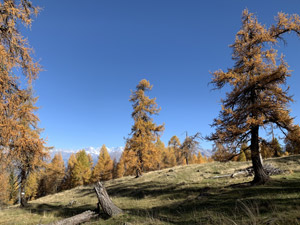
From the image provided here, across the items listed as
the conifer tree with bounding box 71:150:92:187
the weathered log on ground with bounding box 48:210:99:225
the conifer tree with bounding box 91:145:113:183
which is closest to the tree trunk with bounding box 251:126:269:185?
the weathered log on ground with bounding box 48:210:99:225

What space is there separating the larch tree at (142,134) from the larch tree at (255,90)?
13221mm

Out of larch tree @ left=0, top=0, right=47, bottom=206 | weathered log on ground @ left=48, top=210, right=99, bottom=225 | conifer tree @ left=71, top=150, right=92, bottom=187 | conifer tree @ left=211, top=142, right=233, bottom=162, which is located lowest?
conifer tree @ left=71, top=150, right=92, bottom=187

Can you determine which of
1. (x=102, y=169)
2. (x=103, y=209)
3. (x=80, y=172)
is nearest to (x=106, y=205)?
(x=103, y=209)

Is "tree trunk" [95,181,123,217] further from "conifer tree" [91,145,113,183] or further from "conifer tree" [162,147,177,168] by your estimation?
"conifer tree" [162,147,177,168]

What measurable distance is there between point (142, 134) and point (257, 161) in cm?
1577

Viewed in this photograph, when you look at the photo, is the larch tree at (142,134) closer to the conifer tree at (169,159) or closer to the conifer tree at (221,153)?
the conifer tree at (221,153)

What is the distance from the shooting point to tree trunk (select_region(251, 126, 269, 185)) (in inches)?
405

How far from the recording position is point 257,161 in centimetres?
1058

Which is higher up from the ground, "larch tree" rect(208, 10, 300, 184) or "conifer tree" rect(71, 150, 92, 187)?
"larch tree" rect(208, 10, 300, 184)

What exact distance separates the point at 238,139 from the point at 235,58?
232 inches

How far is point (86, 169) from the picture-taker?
4988cm

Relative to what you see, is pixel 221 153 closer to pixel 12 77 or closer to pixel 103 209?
pixel 103 209

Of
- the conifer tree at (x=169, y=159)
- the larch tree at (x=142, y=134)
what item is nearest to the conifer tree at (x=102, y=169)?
the conifer tree at (x=169, y=159)

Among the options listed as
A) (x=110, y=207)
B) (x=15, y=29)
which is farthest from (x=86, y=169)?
(x=15, y=29)
